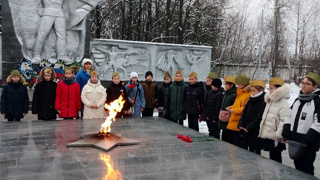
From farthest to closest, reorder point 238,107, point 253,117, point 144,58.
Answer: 1. point 144,58
2. point 238,107
3. point 253,117

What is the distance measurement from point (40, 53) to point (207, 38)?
1318 centimetres

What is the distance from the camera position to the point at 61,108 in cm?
586

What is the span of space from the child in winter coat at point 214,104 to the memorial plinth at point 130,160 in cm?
118

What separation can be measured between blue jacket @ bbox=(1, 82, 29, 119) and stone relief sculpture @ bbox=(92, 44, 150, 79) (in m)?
6.41

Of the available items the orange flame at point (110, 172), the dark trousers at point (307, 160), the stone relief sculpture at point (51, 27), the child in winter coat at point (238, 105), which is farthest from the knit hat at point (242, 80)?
the stone relief sculpture at point (51, 27)

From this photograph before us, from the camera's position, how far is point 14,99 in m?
5.85

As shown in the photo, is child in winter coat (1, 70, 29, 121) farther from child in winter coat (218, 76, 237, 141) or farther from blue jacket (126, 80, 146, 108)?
child in winter coat (218, 76, 237, 141)

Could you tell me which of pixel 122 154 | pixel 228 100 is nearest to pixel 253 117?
pixel 228 100

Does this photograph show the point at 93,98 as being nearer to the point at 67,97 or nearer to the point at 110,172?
the point at 67,97

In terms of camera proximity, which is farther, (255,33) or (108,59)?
(255,33)

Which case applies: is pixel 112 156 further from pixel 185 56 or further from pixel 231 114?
pixel 185 56

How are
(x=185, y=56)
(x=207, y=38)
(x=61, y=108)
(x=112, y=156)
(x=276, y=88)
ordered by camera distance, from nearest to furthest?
(x=112, y=156)
(x=276, y=88)
(x=61, y=108)
(x=185, y=56)
(x=207, y=38)

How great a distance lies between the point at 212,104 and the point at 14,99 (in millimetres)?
3994

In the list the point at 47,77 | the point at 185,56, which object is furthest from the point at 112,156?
the point at 185,56
